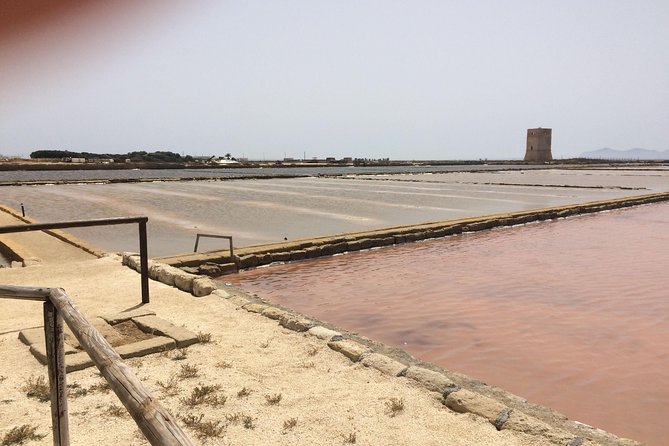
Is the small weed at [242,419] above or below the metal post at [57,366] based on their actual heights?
below

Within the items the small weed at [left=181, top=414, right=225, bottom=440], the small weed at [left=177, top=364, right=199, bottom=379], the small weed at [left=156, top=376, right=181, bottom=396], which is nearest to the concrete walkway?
the small weed at [left=177, top=364, right=199, bottom=379]

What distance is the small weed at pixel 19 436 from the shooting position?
10.2ft

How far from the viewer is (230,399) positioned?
3756 millimetres

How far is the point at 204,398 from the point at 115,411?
596 mm

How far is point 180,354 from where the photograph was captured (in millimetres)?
4559

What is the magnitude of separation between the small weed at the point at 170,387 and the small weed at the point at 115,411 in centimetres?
34

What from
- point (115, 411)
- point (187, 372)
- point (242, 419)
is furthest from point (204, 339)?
point (242, 419)

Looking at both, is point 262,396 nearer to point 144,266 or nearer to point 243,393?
point 243,393

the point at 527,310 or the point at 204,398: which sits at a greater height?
the point at 204,398

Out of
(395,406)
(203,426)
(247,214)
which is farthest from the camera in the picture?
(247,214)

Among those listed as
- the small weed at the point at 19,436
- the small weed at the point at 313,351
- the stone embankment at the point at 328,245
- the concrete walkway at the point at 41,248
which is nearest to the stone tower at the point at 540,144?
the stone embankment at the point at 328,245

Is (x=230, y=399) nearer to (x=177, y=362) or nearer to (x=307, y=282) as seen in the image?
(x=177, y=362)

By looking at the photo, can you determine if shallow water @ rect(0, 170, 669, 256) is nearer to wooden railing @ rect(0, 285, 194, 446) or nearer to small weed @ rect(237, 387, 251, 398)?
small weed @ rect(237, 387, 251, 398)

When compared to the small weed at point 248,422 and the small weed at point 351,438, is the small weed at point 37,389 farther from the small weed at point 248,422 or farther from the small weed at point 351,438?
the small weed at point 351,438
